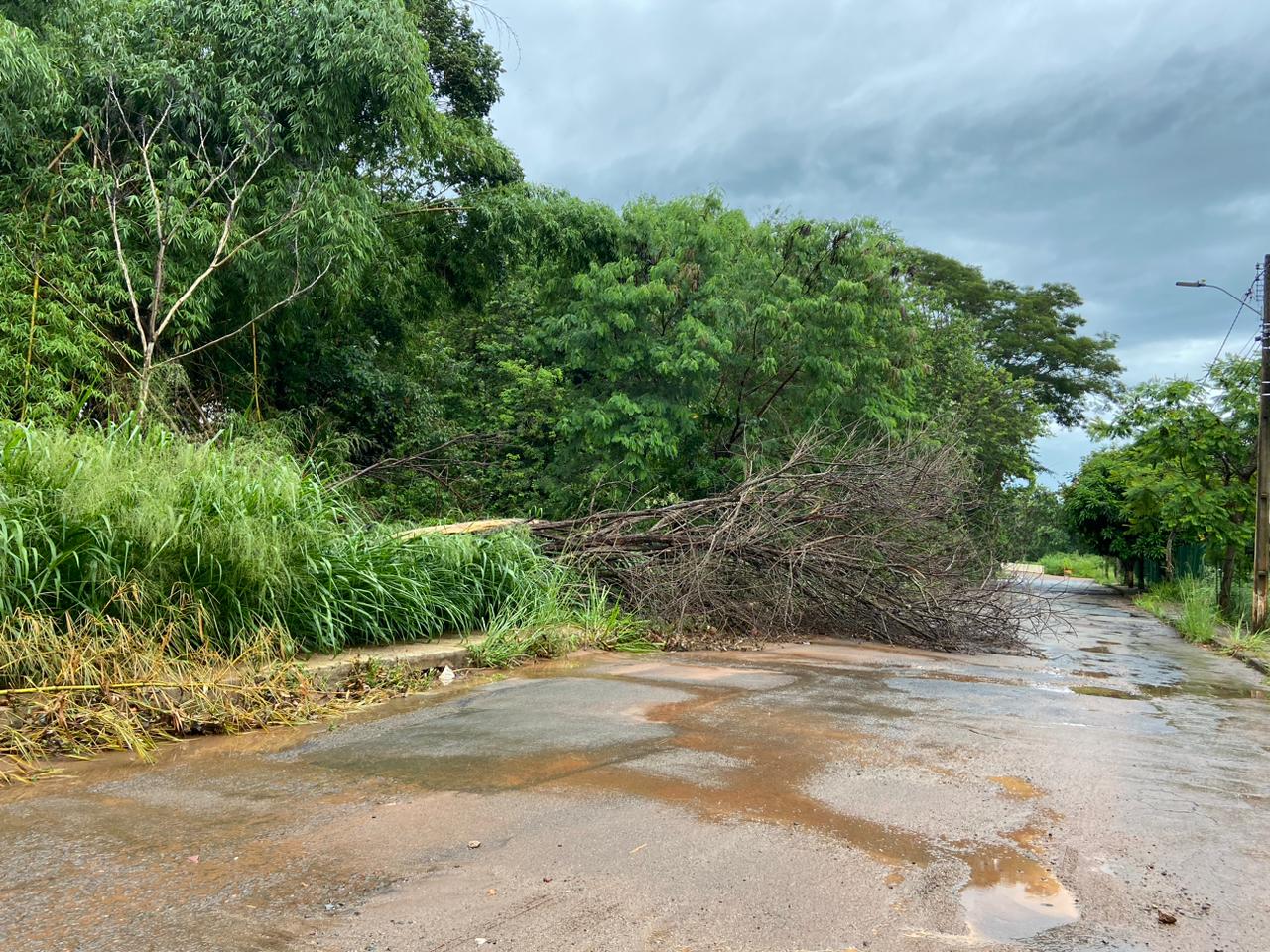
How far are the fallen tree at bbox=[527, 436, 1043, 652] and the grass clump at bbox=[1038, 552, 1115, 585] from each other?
45.3 metres

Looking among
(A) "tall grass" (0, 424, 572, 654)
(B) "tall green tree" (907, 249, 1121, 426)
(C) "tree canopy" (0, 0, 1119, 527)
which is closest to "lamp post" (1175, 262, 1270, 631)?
(C) "tree canopy" (0, 0, 1119, 527)

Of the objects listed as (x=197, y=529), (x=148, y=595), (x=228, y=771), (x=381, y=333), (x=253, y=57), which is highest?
(x=253, y=57)

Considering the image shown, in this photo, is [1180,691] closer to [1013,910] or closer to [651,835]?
[1013,910]

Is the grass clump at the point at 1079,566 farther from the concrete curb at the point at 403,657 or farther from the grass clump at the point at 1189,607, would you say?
the concrete curb at the point at 403,657

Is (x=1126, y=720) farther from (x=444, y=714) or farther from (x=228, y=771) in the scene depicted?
(x=228, y=771)

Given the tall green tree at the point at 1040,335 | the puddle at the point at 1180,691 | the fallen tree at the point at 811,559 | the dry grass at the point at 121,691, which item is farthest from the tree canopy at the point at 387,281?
the tall green tree at the point at 1040,335

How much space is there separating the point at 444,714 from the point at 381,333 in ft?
47.1

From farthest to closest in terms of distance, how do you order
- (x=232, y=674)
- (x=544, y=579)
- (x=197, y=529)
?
(x=544, y=579) < (x=197, y=529) < (x=232, y=674)

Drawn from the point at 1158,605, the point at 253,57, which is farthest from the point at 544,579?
the point at 1158,605

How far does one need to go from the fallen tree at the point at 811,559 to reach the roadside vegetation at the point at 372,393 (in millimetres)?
53

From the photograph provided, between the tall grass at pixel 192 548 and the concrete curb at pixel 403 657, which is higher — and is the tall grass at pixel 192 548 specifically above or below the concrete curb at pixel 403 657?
above

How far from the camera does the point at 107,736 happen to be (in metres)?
5.32

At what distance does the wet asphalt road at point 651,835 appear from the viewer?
312 centimetres

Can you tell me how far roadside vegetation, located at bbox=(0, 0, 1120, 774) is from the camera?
6605 millimetres
